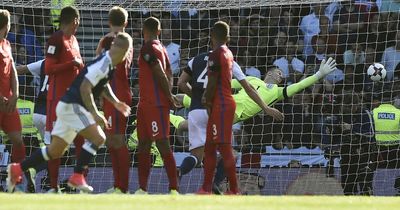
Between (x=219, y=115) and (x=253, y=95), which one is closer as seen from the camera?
(x=219, y=115)

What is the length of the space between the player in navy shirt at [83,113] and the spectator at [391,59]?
753cm

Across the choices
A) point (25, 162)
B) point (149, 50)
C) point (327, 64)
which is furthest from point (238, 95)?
point (25, 162)

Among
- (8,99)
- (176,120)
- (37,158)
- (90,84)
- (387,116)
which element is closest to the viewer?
(90,84)

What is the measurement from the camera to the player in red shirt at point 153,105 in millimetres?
11781

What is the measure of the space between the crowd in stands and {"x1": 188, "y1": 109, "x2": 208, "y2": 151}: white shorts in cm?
332

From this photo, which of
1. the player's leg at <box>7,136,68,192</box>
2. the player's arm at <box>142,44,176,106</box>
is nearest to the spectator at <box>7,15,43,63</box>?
the player's arm at <box>142,44,176,106</box>

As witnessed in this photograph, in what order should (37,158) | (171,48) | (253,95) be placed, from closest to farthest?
(37,158), (253,95), (171,48)

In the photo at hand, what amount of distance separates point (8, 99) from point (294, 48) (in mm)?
6510

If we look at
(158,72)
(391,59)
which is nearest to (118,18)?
(158,72)

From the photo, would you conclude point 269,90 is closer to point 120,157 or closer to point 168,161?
point 168,161

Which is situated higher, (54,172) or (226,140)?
(226,140)

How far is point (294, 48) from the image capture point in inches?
683

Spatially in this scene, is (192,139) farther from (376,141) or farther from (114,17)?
(376,141)

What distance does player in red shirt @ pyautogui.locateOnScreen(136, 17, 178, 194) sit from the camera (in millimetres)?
11781
